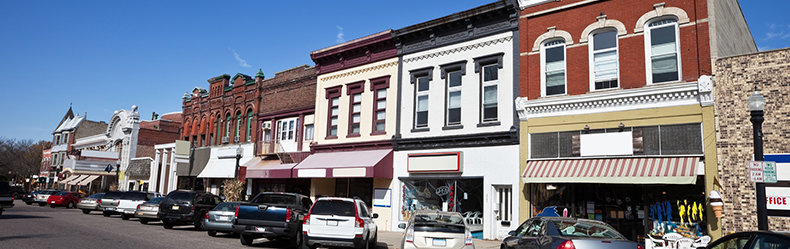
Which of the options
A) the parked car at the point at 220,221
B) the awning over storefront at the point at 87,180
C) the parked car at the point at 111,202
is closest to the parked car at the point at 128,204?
the parked car at the point at 111,202

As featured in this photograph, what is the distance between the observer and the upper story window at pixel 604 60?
1645cm

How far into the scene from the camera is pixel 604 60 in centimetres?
1670

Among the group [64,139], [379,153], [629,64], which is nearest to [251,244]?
[379,153]

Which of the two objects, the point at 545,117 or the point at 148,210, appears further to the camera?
the point at 148,210

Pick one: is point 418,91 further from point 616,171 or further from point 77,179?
point 77,179

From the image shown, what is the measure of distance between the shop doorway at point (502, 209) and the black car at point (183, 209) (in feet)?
35.1

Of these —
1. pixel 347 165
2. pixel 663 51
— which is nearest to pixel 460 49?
pixel 347 165

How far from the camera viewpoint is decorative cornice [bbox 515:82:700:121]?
14766mm

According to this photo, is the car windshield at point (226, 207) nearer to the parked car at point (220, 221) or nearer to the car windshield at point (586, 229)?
the parked car at point (220, 221)

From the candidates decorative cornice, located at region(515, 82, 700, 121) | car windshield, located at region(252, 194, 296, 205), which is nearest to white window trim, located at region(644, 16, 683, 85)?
decorative cornice, located at region(515, 82, 700, 121)

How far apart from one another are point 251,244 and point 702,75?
13.4 meters

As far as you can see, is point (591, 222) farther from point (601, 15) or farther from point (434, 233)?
point (601, 15)

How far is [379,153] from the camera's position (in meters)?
22.2

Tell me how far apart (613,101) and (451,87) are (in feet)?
21.5
